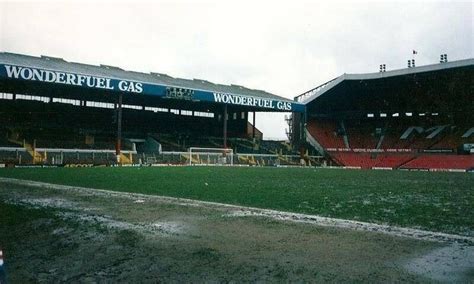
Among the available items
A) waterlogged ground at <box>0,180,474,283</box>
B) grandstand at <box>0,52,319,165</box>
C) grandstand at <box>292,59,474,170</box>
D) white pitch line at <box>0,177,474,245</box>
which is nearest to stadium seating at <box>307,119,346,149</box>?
grandstand at <box>292,59,474,170</box>

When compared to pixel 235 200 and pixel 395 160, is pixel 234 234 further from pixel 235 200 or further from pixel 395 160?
pixel 395 160

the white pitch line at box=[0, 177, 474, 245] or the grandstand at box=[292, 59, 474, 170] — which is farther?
the grandstand at box=[292, 59, 474, 170]

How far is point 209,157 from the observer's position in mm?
50000

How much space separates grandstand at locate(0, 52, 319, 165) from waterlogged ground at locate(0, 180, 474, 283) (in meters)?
31.0

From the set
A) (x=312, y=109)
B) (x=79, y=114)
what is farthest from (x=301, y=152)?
(x=79, y=114)

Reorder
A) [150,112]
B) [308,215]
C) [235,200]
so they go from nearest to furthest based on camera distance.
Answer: [308,215] → [235,200] → [150,112]

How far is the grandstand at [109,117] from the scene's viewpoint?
127ft

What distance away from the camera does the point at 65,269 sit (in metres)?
5.41

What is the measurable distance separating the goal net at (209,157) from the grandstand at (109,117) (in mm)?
977

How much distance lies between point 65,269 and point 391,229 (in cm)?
577

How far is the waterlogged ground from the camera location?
16.8 ft

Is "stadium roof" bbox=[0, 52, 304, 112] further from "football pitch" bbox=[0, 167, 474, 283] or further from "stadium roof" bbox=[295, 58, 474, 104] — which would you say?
"football pitch" bbox=[0, 167, 474, 283]

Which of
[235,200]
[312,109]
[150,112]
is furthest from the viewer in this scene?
[312,109]

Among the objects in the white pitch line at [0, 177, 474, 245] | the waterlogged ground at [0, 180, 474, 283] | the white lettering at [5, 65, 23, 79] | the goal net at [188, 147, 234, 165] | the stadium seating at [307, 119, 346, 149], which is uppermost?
the white lettering at [5, 65, 23, 79]
